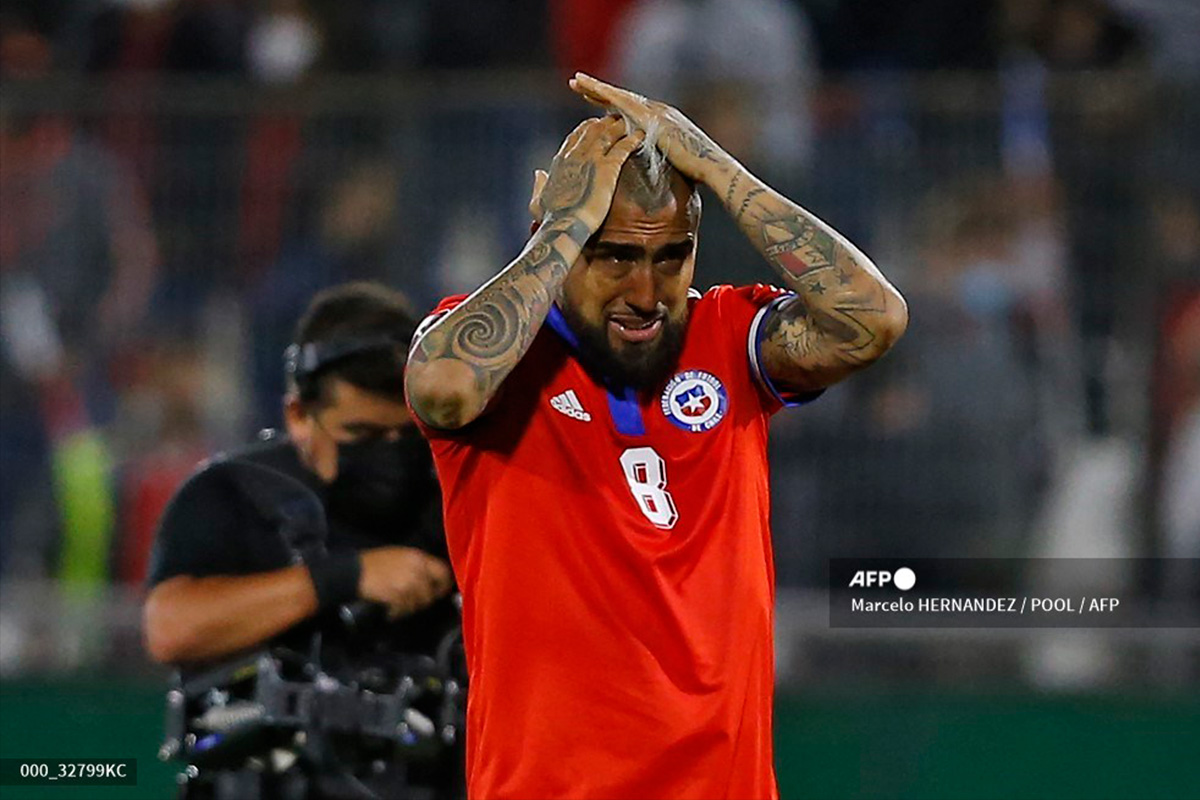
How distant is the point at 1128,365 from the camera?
8164mm

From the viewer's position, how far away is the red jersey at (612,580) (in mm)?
4051

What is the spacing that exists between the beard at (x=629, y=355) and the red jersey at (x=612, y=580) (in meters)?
0.03

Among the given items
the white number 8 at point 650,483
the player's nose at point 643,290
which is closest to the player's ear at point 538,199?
the player's nose at point 643,290

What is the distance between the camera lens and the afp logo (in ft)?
26.6

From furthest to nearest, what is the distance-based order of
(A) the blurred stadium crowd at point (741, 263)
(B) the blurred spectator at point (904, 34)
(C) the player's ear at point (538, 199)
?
(B) the blurred spectator at point (904, 34) < (A) the blurred stadium crowd at point (741, 263) < (C) the player's ear at point (538, 199)

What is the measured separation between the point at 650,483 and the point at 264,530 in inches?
55.7

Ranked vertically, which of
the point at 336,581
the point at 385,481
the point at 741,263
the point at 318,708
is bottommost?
the point at 318,708

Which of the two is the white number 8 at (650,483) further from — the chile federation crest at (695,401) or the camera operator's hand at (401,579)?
the camera operator's hand at (401,579)

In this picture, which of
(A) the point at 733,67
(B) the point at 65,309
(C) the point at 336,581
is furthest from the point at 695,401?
(A) the point at 733,67

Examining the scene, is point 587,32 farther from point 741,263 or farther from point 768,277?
point 768,277

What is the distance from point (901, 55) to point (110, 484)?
158 inches

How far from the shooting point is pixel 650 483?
421cm

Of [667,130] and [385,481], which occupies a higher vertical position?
[667,130]

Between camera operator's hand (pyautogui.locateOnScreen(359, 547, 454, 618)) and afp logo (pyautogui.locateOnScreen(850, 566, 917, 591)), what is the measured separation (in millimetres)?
3292
